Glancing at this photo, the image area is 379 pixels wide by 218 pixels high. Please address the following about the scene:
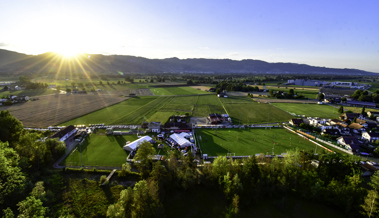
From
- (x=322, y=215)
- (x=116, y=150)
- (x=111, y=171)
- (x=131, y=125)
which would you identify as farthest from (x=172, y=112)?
(x=322, y=215)

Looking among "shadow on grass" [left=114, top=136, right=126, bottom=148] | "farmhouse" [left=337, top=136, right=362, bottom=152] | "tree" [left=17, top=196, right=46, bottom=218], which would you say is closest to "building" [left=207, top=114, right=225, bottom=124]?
"shadow on grass" [left=114, top=136, right=126, bottom=148]

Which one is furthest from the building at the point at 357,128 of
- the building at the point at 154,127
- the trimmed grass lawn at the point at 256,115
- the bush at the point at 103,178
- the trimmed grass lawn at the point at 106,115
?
the trimmed grass lawn at the point at 106,115

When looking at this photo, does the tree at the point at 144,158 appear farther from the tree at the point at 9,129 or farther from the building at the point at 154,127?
the tree at the point at 9,129

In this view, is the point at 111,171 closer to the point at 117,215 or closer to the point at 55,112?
the point at 117,215

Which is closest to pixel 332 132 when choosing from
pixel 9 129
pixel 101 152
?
pixel 101 152

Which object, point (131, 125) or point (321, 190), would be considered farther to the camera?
point (131, 125)
